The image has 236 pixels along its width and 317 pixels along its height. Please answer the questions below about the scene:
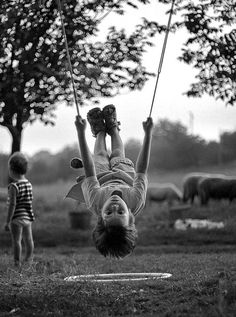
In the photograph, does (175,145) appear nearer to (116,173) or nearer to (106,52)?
(106,52)

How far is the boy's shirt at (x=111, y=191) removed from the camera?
18.5ft

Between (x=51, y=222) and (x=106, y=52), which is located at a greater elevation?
(x=106, y=52)

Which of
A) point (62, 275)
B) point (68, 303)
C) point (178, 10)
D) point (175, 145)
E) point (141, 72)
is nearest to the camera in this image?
point (68, 303)

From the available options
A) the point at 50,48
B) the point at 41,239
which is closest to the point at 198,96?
the point at 50,48

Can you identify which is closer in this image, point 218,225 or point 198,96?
point 198,96

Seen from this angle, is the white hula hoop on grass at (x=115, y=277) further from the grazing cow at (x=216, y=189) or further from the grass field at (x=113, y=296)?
the grazing cow at (x=216, y=189)

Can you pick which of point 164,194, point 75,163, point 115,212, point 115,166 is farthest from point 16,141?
point 164,194

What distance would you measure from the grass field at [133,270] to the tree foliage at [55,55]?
2429 mm

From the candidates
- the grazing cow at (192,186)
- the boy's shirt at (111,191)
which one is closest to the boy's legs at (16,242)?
the boy's shirt at (111,191)

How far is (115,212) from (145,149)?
2.17ft

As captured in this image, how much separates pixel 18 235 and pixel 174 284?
2.86 meters

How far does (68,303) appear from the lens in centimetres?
534

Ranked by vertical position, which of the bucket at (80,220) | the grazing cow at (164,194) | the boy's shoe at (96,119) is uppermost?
the boy's shoe at (96,119)

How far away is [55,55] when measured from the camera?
31.5ft
